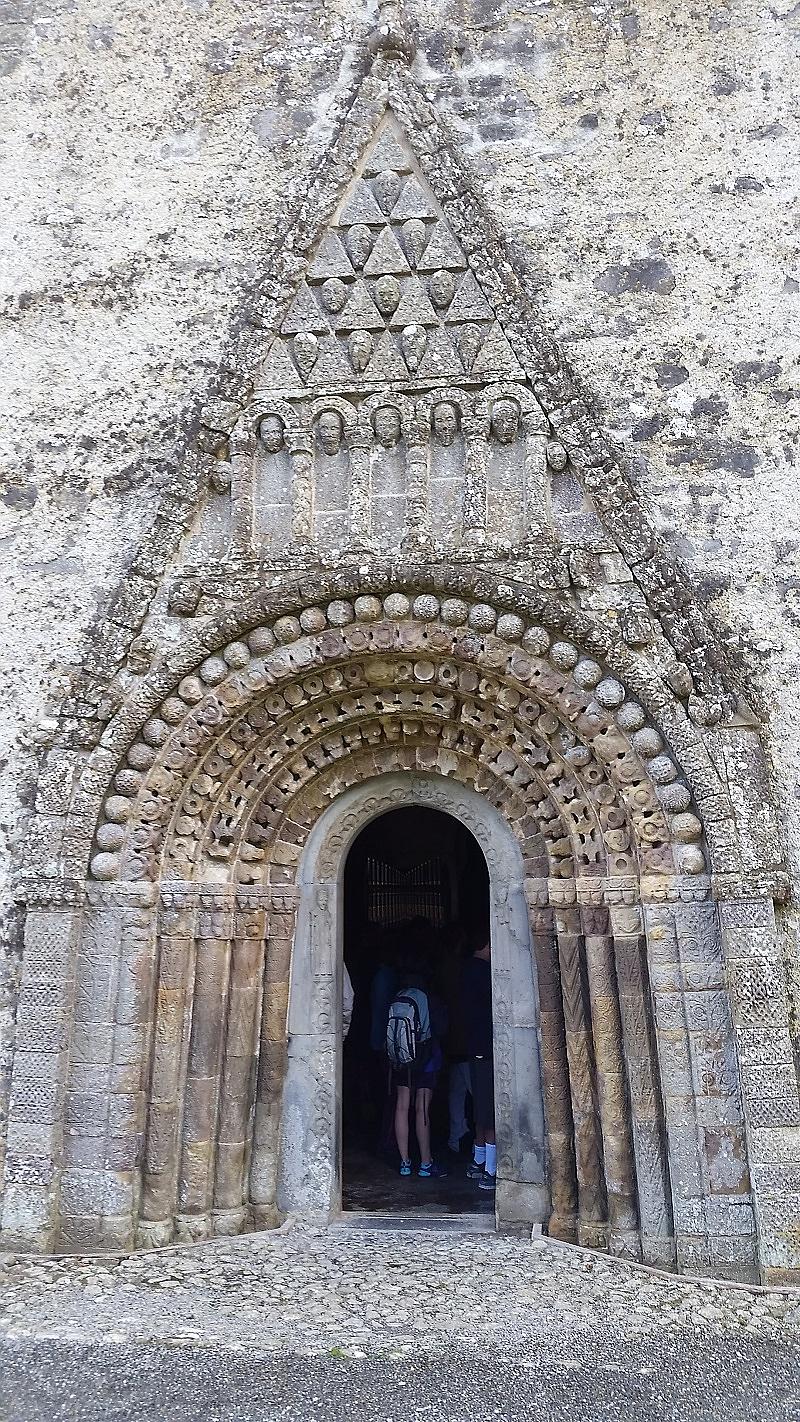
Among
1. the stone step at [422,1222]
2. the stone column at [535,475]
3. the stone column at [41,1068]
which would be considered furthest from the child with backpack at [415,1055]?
the stone column at [535,475]

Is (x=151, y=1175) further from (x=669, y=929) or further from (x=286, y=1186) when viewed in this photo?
(x=669, y=929)

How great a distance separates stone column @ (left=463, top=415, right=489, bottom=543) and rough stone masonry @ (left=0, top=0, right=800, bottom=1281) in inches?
1.1

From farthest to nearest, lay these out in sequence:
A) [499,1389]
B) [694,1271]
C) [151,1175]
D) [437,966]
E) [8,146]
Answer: [437,966] < [8,146] < [151,1175] < [694,1271] < [499,1389]

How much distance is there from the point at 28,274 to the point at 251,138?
160cm

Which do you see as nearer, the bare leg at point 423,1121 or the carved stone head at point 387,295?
the carved stone head at point 387,295

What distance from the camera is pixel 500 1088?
208 inches

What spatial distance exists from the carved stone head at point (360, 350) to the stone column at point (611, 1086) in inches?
124

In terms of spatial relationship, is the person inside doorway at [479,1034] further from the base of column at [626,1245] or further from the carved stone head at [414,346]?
the carved stone head at [414,346]

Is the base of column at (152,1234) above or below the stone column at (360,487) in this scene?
below

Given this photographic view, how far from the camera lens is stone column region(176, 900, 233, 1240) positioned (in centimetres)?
502

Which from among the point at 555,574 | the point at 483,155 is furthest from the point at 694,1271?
the point at 483,155

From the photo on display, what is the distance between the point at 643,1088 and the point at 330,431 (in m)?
3.71

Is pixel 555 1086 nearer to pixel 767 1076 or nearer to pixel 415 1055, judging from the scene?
pixel 767 1076

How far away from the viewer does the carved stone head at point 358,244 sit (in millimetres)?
5672
